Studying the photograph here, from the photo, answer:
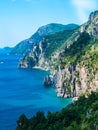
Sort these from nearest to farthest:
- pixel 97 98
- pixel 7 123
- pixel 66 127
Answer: pixel 66 127 → pixel 97 98 → pixel 7 123

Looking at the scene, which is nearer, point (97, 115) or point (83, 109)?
point (97, 115)

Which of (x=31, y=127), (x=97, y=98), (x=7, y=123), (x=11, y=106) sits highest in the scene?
(x=11, y=106)

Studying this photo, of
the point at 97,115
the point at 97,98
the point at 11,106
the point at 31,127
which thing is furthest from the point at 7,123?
the point at 97,115

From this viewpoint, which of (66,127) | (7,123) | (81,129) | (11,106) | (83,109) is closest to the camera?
(81,129)

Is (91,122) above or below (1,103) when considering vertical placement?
below

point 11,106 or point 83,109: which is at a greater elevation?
point 11,106

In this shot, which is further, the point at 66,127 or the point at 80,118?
the point at 80,118

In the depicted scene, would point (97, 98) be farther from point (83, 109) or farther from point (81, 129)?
point (81, 129)

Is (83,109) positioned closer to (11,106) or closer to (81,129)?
(81,129)


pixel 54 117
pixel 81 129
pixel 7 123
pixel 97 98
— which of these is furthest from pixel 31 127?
pixel 7 123
